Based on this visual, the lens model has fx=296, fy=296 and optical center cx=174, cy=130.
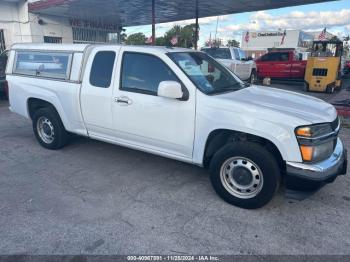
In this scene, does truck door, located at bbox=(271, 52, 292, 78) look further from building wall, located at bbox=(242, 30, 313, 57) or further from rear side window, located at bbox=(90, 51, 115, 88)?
building wall, located at bbox=(242, 30, 313, 57)

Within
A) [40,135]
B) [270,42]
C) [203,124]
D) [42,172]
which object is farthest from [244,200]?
[270,42]

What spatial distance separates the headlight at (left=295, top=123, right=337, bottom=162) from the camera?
3008 mm

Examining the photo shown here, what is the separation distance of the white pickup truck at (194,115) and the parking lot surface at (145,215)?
1.23 feet

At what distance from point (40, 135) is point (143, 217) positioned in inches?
124

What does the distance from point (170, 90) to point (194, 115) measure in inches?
16.6

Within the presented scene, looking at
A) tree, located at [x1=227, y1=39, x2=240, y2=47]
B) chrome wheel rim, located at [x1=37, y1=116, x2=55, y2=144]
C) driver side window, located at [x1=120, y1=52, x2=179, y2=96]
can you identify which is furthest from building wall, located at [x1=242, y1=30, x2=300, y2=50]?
driver side window, located at [x1=120, y1=52, x2=179, y2=96]

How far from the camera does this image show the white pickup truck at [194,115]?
3123 mm

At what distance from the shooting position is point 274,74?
16844 millimetres

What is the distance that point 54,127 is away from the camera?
510cm

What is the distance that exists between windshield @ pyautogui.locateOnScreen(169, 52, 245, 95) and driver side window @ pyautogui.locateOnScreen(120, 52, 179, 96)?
202mm

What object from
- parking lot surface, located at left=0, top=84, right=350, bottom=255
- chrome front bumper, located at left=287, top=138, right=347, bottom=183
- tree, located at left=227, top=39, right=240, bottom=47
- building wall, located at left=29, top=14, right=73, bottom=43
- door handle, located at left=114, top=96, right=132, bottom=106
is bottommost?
parking lot surface, located at left=0, top=84, right=350, bottom=255

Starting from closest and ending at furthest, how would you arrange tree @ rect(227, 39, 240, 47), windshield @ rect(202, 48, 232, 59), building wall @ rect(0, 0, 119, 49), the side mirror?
the side mirror, windshield @ rect(202, 48, 232, 59), building wall @ rect(0, 0, 119, 49), tree @ rect(227, 39, 240, 47)

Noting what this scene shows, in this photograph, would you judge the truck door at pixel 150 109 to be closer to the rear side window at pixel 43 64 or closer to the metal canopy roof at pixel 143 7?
the rear side window at pixel 43 64

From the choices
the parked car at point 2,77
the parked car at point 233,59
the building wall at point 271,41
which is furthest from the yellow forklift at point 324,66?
the building wall at point 271,41
